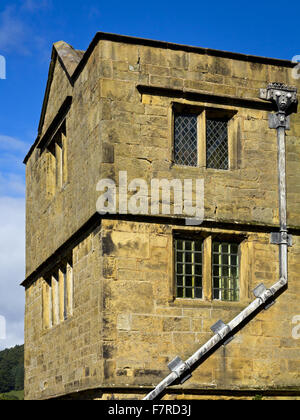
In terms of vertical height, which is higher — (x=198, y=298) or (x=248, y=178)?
(x=248, y=178)

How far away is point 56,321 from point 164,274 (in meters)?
4.03

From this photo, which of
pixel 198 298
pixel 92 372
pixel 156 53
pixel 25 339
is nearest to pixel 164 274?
pixel 198 298

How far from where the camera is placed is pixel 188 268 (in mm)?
14891

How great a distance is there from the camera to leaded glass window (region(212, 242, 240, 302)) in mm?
15133

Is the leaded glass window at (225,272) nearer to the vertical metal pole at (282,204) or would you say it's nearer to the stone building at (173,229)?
the stone building at (173,229)

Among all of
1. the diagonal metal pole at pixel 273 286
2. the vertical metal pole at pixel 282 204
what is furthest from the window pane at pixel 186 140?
the vertical metal pole at pixel 282 204

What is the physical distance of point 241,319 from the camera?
14688 millimetres

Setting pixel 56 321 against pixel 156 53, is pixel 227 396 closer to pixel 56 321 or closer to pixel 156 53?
pixel 56 321

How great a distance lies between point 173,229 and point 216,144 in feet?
6.89

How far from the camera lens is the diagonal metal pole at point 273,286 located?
14.0 m

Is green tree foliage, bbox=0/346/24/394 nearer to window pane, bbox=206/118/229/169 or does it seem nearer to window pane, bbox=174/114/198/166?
window pane, bbox=206/118/229/169
